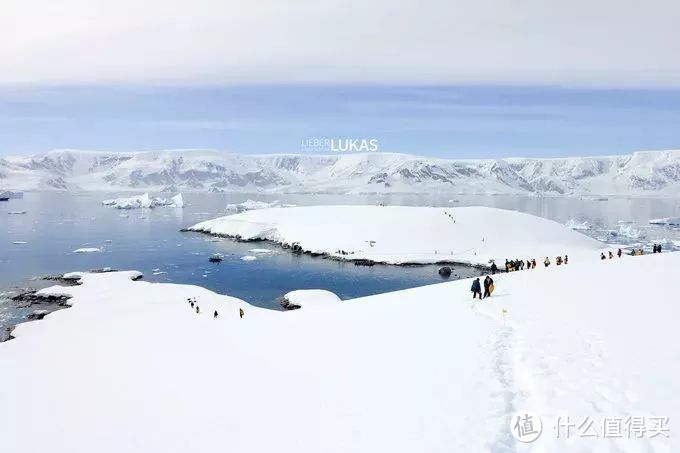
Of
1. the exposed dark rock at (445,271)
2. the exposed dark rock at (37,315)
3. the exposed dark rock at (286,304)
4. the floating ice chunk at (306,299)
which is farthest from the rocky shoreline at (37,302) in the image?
the exposed dark rock at (445,271)

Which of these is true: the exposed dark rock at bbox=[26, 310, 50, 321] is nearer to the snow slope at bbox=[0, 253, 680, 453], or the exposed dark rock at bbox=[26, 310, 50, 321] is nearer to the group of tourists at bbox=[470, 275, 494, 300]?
the snow slope at bbox=[0, 253, 680, 453]

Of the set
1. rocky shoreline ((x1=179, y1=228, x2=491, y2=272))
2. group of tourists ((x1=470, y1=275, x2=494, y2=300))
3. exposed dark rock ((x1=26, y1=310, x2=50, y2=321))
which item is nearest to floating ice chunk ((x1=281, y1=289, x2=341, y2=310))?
exposed dark rock ((x1=26, y1=310, x2=50, y2=321))

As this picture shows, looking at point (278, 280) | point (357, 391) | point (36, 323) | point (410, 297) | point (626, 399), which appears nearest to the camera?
point (626, 399)

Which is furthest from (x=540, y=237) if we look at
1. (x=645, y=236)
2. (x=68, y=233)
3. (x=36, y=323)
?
(x=68, y=233)

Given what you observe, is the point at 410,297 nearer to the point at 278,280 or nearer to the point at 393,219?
the point at 278,280

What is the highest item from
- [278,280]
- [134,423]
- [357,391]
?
[357,391]

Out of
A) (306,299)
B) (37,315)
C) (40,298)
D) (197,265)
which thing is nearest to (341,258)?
(197,265)

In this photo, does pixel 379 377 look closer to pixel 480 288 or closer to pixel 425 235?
pixel 480 288
